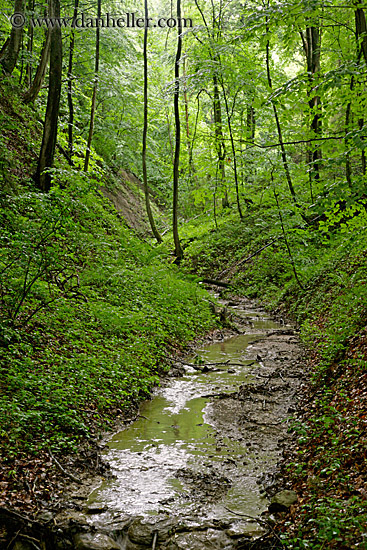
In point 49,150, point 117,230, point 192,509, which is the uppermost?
point 49,150

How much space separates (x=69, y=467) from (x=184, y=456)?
1350 millimetres

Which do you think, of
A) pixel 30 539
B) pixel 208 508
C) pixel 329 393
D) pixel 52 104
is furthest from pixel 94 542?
pixel 52 104

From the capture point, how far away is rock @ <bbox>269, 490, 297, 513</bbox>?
3.68 meters

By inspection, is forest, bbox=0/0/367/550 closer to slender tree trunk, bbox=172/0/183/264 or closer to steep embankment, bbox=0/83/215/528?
steep embankment, bbox=0/83/215/528

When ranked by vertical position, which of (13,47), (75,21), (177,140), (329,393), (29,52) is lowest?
(329,393)

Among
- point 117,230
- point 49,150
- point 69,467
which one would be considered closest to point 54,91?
point 49,150

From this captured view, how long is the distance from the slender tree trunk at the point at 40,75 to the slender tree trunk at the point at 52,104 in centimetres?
300

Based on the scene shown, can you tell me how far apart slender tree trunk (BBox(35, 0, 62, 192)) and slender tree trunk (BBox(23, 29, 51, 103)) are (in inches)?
118

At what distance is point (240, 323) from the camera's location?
12.8 metres

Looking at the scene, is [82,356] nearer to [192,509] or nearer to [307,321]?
[192,509]

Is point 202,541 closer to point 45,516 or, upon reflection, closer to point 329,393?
point 45,516

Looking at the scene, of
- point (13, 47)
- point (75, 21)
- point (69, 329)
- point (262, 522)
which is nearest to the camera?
point (262, 522)

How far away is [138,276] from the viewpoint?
39.0 ft

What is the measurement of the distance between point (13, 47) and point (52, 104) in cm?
381
